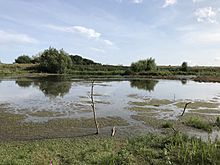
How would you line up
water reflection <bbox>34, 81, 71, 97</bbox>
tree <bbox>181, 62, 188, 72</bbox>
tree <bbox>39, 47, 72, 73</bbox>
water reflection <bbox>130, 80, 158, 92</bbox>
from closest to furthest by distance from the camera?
A: water reflection <bbox>34, 81, 71, 97</bbox>
water reflection <bbox>130, 80, 158, 92</bbox>
tree <bbox>39, 47, 72, 73</bbox>
tree <bbox>181, 62, 188, 72</bbox>

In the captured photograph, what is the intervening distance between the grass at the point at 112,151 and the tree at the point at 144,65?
213ft

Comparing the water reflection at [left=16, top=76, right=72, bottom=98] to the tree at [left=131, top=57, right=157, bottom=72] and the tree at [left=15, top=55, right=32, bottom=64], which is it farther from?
the tree at [left=15, top=55, right=32, bottom=64]

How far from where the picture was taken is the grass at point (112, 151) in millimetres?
7766

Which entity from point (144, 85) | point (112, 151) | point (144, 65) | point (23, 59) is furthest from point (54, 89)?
point (23, 59)

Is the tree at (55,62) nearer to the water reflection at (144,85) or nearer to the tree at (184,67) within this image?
the water reflection at (144,85)

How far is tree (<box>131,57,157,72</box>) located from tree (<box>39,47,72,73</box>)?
21833mm

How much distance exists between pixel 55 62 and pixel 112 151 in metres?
67.9

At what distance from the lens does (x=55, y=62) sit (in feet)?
243

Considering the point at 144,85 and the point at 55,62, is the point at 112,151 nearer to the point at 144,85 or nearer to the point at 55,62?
the point at 144,85

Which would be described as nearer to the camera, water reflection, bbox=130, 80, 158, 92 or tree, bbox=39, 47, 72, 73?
water reflection, bbox=130, 80, 158, 92

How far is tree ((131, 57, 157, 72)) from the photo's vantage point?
75.1m

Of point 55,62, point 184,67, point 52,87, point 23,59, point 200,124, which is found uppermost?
point 23,59

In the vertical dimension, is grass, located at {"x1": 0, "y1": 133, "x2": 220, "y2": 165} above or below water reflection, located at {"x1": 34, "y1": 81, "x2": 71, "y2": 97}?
below

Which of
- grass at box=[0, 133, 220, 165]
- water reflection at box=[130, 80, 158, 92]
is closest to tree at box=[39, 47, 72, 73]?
water reflection at box=[130, 80, 158, 92]
